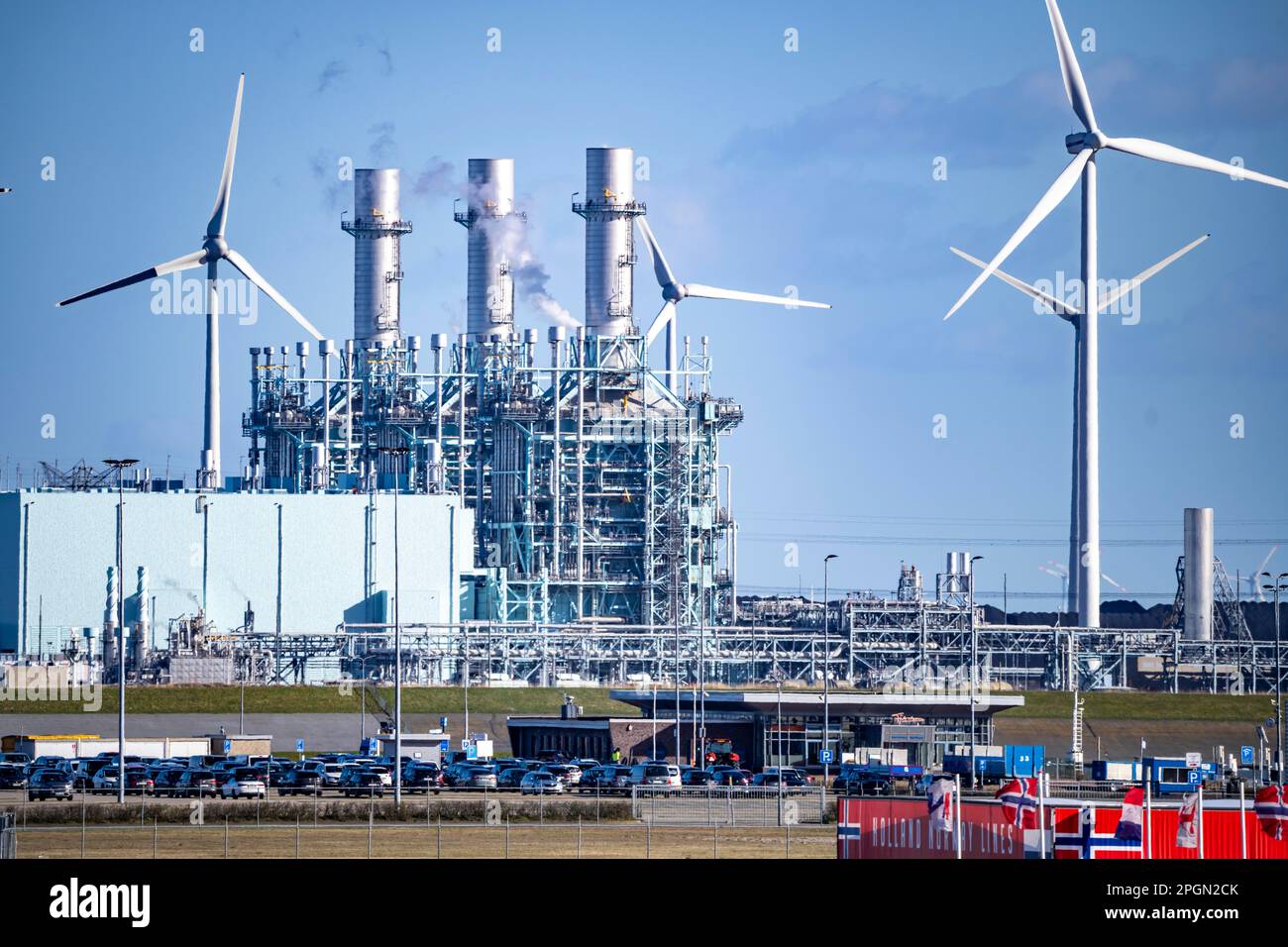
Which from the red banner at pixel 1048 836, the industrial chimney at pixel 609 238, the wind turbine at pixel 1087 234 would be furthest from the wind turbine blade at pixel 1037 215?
the red banner at pixel 1048 836

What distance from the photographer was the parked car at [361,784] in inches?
2997

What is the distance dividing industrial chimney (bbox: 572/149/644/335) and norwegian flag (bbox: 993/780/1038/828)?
374ft

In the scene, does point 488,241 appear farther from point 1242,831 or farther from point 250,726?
point 1242,831

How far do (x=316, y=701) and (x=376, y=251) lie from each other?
52.1m

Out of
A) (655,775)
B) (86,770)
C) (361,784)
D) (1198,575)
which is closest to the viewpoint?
(361,784)

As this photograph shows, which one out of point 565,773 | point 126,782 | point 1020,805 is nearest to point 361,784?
point 126,782

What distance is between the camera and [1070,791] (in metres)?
72.3

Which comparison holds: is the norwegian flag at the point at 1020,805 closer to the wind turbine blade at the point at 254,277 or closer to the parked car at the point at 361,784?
the parked car at the point at 361,784

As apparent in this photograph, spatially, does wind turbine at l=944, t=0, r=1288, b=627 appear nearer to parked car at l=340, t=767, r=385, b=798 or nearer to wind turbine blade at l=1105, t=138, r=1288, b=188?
wind turbine blade at l=1105, t=138, r=1288, b=188

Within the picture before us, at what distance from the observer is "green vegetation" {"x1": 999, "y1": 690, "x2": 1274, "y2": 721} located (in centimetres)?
11919

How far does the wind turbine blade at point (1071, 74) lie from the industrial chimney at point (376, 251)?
5486 centimetres

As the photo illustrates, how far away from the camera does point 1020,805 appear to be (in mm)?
39594
